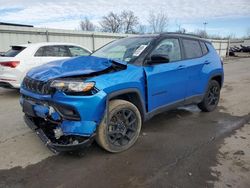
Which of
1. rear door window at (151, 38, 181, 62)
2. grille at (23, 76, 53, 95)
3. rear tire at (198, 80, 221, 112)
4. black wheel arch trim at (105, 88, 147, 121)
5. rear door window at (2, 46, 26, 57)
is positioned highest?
rear door window at (151, 38, 181, 62)

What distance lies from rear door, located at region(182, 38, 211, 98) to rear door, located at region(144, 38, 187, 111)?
195 mm

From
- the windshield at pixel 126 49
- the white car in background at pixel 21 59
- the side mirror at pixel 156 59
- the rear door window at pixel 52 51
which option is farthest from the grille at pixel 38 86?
the rear door window at pixel 52 51

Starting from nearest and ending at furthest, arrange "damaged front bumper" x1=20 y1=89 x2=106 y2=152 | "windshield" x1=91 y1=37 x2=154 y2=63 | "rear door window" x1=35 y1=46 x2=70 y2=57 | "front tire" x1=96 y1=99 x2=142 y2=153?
"damaged front bumper" x1=20 y1=89 x2=106 y2=152 → "front tire" x1=96 y1=99 x2=142 y2=153 → "windshield" x1=91 y1=37 x2=154 y2=63 → "rear door window" x1=35 y1=46 x2=70 y2=57

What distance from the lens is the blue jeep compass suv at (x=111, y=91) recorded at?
131 inches

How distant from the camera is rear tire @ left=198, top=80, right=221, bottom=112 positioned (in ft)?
19.4

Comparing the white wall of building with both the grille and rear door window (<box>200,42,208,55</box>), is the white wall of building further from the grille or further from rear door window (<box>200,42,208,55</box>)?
rear door window (<box>200,42,208,55</box>)

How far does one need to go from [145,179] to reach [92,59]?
208cm

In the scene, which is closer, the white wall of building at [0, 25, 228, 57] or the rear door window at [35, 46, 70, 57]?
the rear door window at [35, 46, 70, 57]

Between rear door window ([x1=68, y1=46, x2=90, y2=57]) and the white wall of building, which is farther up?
the white wall of building

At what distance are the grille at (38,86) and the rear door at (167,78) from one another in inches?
60.6

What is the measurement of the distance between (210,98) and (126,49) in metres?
2.64

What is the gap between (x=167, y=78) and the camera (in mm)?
4410

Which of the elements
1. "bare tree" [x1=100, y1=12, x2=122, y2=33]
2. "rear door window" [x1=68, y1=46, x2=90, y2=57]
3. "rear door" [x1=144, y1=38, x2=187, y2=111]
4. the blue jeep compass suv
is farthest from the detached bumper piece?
"bare tree" [x1=100, y1=12, x2=122, y2=33]

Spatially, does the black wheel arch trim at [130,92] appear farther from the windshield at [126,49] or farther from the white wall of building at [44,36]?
the white wall of building at [44,36]
